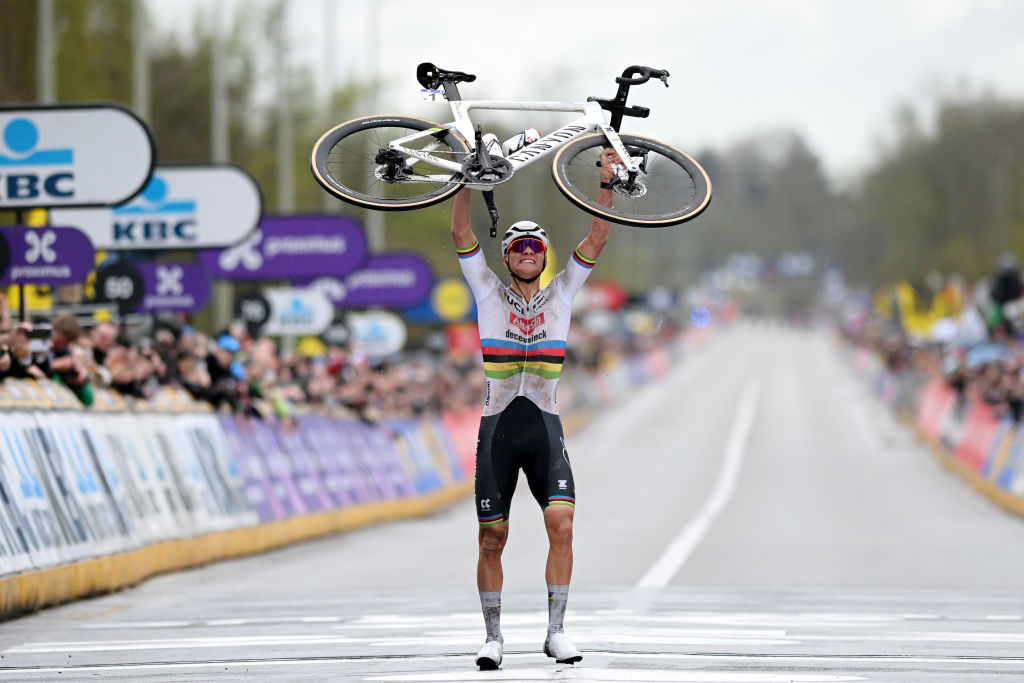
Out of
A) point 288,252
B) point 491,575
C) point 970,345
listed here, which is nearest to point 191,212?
point 288,252

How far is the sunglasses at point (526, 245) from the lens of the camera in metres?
9.15

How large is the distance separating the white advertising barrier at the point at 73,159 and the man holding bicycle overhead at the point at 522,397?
25.6 feet

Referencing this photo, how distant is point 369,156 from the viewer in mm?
10086

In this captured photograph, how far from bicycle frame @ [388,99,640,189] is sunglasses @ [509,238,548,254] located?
0.55 metres

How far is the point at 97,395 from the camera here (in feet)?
50.7

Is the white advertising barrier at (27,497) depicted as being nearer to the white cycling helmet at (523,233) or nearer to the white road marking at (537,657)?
the white road marking at (537,657)

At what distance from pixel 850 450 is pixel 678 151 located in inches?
1529

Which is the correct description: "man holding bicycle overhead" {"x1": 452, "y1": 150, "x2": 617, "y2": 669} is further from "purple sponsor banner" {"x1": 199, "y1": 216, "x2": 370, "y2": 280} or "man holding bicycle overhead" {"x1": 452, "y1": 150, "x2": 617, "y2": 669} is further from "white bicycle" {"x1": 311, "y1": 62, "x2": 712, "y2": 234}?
"purple sponsor banner" {"x1": 199, "y1": 216, "x2": 370, "y2": 280}

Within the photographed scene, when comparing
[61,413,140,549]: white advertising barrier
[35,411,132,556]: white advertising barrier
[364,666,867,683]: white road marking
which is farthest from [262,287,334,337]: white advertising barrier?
[364,666,867,683]: white road marking

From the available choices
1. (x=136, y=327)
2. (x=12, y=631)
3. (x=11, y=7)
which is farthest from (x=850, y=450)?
(x=12, y=631)

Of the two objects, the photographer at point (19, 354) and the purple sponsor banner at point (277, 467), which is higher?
the photographer at point (19, 354)

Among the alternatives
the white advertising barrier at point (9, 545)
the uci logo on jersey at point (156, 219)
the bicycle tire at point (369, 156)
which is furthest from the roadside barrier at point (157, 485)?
the bicycle tire at point (369, 156)

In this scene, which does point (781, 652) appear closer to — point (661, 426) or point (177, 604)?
point (177, 604)

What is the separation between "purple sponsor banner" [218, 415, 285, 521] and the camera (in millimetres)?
19188
